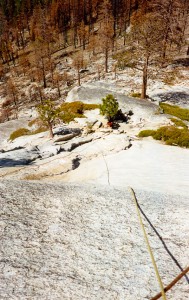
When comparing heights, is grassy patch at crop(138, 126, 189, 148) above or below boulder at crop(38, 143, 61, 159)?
above

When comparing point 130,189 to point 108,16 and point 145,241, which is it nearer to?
point 145,241

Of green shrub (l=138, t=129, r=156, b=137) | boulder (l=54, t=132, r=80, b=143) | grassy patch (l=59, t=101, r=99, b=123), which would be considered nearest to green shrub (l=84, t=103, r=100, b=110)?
grassy patch (l=59, t=101, r=99, b=123)

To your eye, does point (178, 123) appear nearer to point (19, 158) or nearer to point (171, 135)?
point (171, 135)

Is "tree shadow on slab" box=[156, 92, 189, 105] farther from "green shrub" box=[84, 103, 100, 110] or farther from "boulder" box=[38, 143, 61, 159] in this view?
"boulder" box=[38, 143, 61, 159]

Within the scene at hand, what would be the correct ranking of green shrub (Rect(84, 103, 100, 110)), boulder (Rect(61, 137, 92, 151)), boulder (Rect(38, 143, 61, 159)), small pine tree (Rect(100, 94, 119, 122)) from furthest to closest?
green shrub (Rect(84, 103, 100, 110))
small pine tree (Rect(100, 94, 119, 122))
boulder (Rect(61, 137, 92, 151))
boulder (Rect(38, 143, 61, 159))

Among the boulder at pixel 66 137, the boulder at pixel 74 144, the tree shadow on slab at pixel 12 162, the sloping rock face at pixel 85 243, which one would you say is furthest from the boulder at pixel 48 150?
the sloping rock face at pixel 85 243

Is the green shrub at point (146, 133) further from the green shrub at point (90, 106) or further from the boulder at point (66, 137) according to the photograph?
the green shrub at point (90, 106)
